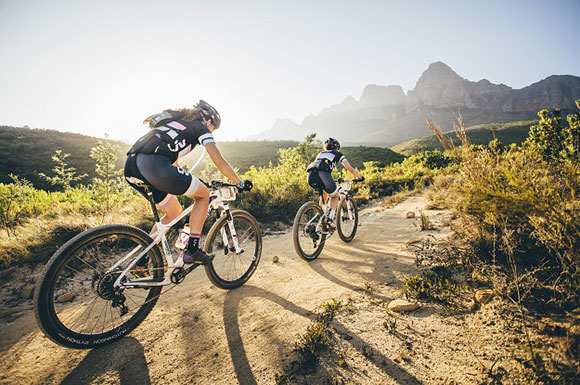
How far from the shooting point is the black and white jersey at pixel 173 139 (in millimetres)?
2971

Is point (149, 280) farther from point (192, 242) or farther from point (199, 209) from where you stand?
point (199, 209)

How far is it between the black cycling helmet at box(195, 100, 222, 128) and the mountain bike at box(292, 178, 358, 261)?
7.44ft

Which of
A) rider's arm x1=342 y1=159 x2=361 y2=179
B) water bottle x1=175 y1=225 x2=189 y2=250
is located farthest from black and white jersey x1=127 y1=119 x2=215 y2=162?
rider's arm x1=342 y1=159 x2=361 y2=179

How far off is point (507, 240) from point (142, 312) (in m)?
4.38

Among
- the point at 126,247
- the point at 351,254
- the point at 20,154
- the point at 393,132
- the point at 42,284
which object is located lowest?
the point at 351,254

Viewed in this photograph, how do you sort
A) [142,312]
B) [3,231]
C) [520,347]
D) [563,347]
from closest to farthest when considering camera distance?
[563,347]
[520,347]
[142,312]
[3,231]

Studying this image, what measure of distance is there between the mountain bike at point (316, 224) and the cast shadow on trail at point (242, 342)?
138cm

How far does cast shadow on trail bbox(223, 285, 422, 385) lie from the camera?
6.19 feet

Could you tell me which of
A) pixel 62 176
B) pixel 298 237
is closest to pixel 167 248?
pixel 298 237

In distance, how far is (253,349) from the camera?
7.62ft

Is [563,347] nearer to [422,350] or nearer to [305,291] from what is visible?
[422,350]

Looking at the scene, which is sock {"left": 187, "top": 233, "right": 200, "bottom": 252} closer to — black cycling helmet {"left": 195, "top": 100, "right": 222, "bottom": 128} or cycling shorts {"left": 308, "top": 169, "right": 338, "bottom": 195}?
black cycling helmet {"left": 195, "top": 100, "right": 222, "bottom": 128}

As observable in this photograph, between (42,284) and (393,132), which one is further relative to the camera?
(393,132)

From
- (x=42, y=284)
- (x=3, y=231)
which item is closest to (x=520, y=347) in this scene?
(x=42, y=284)
